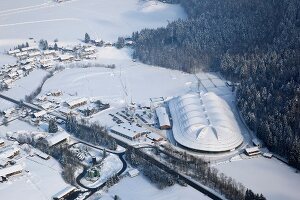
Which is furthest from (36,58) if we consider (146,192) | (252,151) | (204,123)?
(252,151)

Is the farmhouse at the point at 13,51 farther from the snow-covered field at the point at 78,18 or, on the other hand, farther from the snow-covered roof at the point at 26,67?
the snow-covered roof at the point at 26,67

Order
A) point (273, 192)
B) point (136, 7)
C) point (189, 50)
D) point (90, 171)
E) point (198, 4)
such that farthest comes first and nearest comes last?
point (136, 7) → point (198, 4) → point (189, 50) → point (90, 171) → point (273, 192)

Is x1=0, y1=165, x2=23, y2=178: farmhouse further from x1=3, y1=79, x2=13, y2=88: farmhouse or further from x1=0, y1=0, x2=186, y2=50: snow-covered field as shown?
x1=0, y1=0, x2=186, y2=50: snow-covered field

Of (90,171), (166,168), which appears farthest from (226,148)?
(90,171)

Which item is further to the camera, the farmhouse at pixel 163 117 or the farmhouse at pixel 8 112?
the farmhouse at pixel 8 112

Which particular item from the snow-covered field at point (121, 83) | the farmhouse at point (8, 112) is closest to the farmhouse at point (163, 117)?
the snow-covered field at point (121, 83)

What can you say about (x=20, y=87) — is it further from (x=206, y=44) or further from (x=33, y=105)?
(x=206, y=44)
